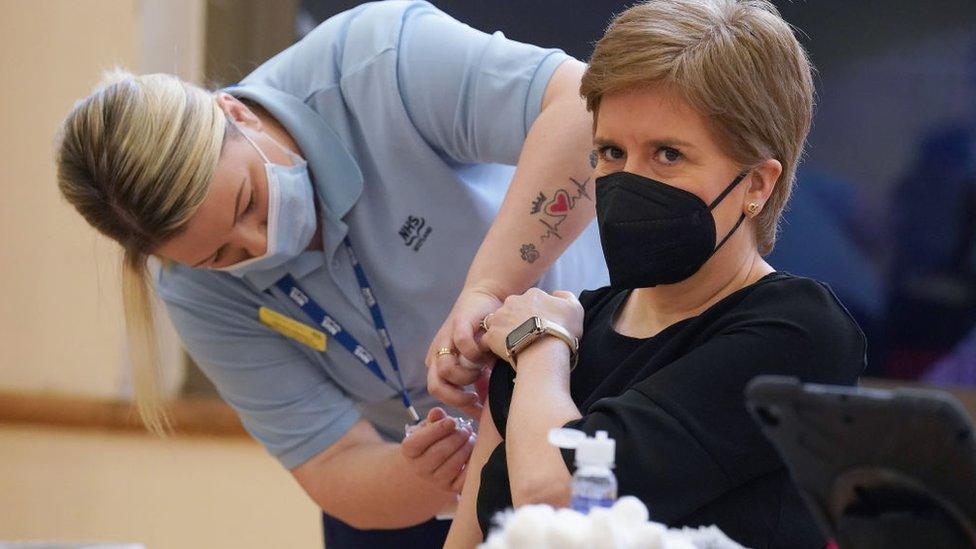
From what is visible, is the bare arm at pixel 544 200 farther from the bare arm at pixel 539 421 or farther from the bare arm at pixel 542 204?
the bare arm at pixel 539 421

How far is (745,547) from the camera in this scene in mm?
1171

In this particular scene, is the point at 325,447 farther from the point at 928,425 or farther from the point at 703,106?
the point at 928,425

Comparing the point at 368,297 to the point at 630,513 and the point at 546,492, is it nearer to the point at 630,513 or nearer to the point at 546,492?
the point at 546,492

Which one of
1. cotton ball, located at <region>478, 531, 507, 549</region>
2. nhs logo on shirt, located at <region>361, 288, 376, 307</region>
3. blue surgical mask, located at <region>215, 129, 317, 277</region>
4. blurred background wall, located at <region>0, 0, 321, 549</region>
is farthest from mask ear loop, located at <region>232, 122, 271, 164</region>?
blurred background wall, located at <region>0, 0, 321, 549</region>

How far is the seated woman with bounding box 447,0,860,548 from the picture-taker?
1160 mm

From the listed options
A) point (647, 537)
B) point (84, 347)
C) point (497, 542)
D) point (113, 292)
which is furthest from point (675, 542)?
point (84, 347)

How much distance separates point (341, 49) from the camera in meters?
1.86

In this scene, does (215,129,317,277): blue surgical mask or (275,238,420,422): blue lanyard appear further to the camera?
(275,238,420,422): blue lanyard

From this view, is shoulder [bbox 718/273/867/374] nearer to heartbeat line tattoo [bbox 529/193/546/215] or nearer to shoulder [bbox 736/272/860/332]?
shoulder [bbox 736/272/860/332]

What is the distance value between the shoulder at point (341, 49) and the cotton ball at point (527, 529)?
3.58 ft

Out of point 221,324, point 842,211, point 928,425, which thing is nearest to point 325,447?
point 221,324

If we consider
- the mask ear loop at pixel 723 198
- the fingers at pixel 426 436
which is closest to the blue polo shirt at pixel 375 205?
the fingers at pixel 426 436

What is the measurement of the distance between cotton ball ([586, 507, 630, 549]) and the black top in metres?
0.32

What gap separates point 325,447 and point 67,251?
1833 mm
